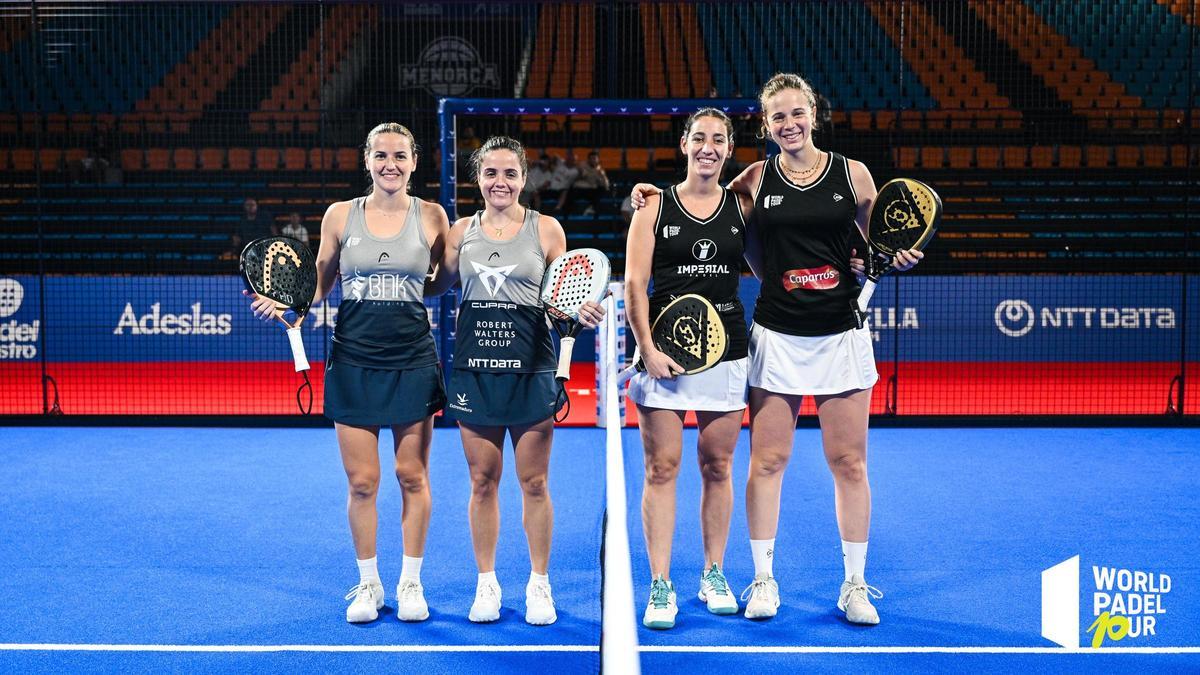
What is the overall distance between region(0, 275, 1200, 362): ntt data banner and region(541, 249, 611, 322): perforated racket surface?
23.1ft

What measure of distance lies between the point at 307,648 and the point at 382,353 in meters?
1.08

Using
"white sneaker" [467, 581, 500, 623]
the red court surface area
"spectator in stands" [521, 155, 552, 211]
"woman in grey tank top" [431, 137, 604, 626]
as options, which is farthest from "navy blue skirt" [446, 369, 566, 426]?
"spectator in stands" [521, 155, 552, 211]

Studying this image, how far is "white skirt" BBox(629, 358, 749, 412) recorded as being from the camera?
396 cm

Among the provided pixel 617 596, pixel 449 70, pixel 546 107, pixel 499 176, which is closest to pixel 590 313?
pixel 499 176

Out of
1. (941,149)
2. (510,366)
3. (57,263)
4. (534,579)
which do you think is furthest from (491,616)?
(941,149)

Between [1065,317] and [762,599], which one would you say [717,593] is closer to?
[762,599]

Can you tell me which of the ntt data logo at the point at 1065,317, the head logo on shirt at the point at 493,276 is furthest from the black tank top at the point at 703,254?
the ntt data logo at the point at 1065,317

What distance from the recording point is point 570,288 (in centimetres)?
389

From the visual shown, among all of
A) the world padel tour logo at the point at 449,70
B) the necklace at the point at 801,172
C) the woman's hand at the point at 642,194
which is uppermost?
the world padel tour logo at the point at 449,70

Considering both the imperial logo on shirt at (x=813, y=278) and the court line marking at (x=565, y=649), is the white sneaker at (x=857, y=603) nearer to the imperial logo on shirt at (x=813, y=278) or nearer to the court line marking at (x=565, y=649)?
the court line marking at (x=565, y=649)

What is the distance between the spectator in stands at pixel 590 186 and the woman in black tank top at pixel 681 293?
931cm

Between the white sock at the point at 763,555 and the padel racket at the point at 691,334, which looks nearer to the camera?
the padel racket at the point at 691,334

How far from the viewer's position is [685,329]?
3.90 m

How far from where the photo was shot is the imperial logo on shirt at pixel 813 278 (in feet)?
12.9
